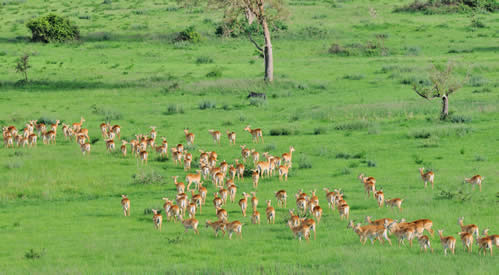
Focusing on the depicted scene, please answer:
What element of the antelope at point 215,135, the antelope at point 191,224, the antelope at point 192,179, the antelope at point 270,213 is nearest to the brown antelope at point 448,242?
the antelope at point 270,213

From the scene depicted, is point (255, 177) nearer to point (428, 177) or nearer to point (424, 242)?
point (428, 177)

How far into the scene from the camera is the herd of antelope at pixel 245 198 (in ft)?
54.7

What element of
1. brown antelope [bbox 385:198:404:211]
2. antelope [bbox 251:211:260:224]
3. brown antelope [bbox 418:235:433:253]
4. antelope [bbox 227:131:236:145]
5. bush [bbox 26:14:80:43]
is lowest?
antelope [bbox 227:131:236:145]

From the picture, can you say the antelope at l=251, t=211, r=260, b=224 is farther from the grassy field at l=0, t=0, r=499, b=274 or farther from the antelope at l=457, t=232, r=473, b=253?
the antelope at l=457, t=232, r=473, b=253

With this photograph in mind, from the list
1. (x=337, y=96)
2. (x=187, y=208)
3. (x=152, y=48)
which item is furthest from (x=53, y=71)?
(x=187, y=208)

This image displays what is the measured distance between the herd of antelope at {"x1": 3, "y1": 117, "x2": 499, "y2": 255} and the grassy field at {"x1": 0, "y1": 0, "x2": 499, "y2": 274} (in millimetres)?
333

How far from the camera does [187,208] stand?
2067cm

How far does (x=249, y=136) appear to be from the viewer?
34469 millimetres

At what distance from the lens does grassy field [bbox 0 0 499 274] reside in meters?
16.9

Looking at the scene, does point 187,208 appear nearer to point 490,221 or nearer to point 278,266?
point 278,266

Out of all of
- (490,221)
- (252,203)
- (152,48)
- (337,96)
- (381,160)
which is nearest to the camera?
(490,221)

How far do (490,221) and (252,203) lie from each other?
20.4 feet

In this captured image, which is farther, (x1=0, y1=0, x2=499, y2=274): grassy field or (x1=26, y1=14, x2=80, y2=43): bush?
(x1=26, y1=14, x2=80, y2=43): bush

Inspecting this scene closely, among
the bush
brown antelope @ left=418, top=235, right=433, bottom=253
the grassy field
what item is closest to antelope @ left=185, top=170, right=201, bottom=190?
the grassy field
